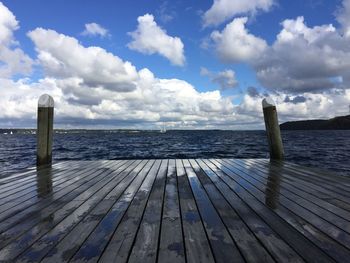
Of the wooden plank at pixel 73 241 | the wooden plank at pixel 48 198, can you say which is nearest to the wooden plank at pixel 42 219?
the wooden plank at pixel 48 198

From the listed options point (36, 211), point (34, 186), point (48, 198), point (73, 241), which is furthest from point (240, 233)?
point (34, 186)

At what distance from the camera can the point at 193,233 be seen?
9.53 feet

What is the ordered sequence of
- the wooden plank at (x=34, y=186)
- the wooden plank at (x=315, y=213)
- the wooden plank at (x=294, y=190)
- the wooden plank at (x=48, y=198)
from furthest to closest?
the wooden plank at (x=34, y=186), the wooden plank at (x=48, y=198), the wooden plank at (x=294, y=190), the wooden plank at (x=315, y=213)

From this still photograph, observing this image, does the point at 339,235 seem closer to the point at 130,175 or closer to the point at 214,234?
the point at 214,234

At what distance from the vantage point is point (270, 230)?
2973 mm

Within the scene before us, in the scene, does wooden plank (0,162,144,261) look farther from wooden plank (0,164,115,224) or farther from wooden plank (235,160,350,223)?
wooden plank (235,160,350,223)

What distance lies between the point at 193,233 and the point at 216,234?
22 cm

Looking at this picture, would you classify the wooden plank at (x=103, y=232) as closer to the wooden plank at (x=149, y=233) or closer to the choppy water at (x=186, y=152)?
the wooden plank at (x=149, y=233)

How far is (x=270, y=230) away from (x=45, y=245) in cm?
211

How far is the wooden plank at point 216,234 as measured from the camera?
2404mm

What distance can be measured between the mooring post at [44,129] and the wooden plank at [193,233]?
5550 millimetres

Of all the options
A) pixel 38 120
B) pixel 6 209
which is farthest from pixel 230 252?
pixel 38 120

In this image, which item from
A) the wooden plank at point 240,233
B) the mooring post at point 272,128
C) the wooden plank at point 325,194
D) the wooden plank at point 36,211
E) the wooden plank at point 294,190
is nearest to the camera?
the wooden plank at point 240,233

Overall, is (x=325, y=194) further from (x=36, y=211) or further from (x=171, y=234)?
(x=36, y=211)
